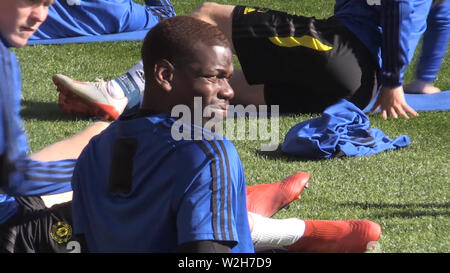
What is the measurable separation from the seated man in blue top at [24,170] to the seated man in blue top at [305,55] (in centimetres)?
168

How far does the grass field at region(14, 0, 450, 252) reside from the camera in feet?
12.6

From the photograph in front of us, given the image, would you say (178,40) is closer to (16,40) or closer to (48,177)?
(16,40)

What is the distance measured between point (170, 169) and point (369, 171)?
2.43 meters

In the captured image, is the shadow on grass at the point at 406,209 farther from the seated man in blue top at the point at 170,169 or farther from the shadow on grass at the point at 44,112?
the shadow on grass at the point at 44,112

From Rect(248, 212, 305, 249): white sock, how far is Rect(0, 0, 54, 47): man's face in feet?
4.80

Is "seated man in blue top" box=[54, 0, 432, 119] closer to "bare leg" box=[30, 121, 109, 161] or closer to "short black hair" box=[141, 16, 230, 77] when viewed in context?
"bare leg" box=[30, 121, 109, 161]

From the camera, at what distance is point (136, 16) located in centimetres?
746

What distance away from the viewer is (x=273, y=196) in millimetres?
3955

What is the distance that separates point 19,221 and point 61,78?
6.51ft

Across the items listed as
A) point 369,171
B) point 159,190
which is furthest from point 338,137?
point 159,190

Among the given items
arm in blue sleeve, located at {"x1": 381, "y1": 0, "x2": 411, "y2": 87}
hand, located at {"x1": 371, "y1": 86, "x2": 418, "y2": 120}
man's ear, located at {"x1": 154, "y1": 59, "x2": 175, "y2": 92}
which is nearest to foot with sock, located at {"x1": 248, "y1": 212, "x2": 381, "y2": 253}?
man's ear, located at {"x1": 154, "y1": 59, "x2": 175, "y2": 92}

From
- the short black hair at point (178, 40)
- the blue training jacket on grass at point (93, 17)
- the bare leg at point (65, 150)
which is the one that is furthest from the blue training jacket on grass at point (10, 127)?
the blue training jacket on grass at point (93, 17)

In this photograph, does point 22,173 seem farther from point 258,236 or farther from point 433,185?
point 433,185

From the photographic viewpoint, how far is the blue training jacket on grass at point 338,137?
15.4 feet
